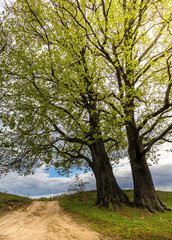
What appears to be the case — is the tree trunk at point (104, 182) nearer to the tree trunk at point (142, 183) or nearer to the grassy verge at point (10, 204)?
the tree trunk at point (142, 183)

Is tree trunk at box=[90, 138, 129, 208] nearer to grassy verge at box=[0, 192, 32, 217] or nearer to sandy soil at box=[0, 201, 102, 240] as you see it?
sandy soil at box=[0, 201, 102, 240]

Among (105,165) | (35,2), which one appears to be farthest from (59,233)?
(35,2)

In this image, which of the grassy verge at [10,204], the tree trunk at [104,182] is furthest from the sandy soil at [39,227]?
the tree trunk at [104,182]

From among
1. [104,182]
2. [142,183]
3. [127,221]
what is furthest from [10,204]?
[142,183]

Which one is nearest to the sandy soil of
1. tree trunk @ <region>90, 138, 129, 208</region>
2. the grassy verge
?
the grassy verge

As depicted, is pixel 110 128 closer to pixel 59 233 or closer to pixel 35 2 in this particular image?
pixel 59 233

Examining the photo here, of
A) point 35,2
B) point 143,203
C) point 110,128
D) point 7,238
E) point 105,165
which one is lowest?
point 7,238

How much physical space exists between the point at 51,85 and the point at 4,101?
4662mm

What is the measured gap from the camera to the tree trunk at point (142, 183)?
605 inches

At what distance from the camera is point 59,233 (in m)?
9.41

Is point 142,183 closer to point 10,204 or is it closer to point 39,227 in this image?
point 39,227

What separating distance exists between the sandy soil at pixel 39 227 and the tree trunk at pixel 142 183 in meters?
6.20

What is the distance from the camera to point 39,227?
10820mm

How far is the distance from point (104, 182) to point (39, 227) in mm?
6894
